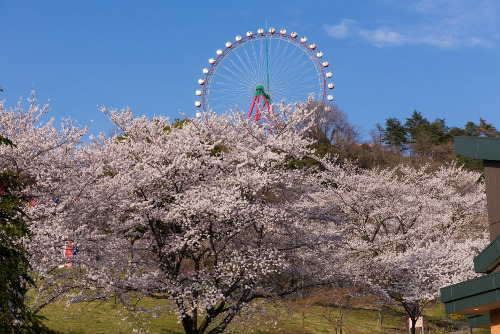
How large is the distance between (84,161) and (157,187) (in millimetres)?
2517

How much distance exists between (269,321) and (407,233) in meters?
9.64

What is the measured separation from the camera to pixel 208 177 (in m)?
19.5

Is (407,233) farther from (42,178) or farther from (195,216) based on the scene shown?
(42,178)

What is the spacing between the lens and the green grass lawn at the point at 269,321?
2075 cm

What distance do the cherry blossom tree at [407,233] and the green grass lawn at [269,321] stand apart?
8.72ft

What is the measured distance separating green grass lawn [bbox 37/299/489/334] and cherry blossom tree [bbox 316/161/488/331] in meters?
2.66

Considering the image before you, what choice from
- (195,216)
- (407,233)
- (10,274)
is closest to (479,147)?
(10,274)

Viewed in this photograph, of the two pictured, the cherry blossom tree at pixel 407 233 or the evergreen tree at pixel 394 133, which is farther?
the evergreen tree at pixel 394 133

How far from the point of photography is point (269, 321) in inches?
811

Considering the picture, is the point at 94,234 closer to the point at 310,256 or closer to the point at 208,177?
the point at 208,177

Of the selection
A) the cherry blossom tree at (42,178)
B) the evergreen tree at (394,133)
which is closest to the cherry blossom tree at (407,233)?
the cherry blossom tree at (42,178)

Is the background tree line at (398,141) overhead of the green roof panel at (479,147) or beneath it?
overhead

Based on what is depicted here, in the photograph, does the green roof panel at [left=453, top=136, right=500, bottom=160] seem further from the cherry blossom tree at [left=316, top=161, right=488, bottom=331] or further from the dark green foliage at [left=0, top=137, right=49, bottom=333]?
the cherry blossom tree at [left=316, top=161, right=488, bottom=331]

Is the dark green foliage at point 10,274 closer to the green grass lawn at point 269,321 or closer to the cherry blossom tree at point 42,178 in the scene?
the cherry blossom tree at point 42,178
